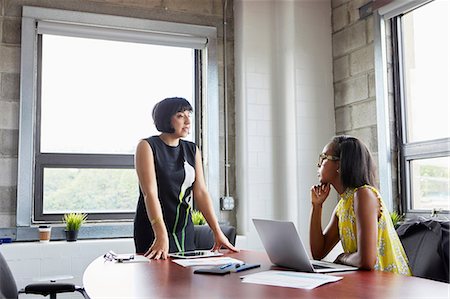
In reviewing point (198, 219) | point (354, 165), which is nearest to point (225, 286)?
point (354, 165)

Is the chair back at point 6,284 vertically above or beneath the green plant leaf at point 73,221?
beneath

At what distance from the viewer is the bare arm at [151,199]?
2385mm

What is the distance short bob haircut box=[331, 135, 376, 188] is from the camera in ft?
7.07

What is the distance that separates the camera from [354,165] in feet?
7.16

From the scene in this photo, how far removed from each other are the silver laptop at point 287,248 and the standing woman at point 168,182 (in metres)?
0.56

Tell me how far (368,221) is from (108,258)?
3.72 ft

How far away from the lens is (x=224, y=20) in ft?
14.8

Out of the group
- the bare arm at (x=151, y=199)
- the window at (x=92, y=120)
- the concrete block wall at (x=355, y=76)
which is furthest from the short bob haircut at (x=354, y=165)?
the window at (x=92, y=120)

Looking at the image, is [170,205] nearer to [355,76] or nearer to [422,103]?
[422,103]

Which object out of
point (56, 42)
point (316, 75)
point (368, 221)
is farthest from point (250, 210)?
point (368, 221)

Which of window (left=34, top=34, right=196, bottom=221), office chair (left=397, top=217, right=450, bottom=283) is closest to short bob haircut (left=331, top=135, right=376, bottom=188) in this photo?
office chair (left=397, top=217, right=450, bottom=283)

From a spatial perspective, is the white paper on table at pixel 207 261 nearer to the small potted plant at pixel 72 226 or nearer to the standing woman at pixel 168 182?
the standing woman at pixel 168 182

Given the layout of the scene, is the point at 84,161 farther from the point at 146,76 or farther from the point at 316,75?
the point at 316,75

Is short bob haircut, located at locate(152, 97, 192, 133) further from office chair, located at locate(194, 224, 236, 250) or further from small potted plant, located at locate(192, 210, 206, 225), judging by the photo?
small potted plant, located at locate(192, 210, 206, 225)
